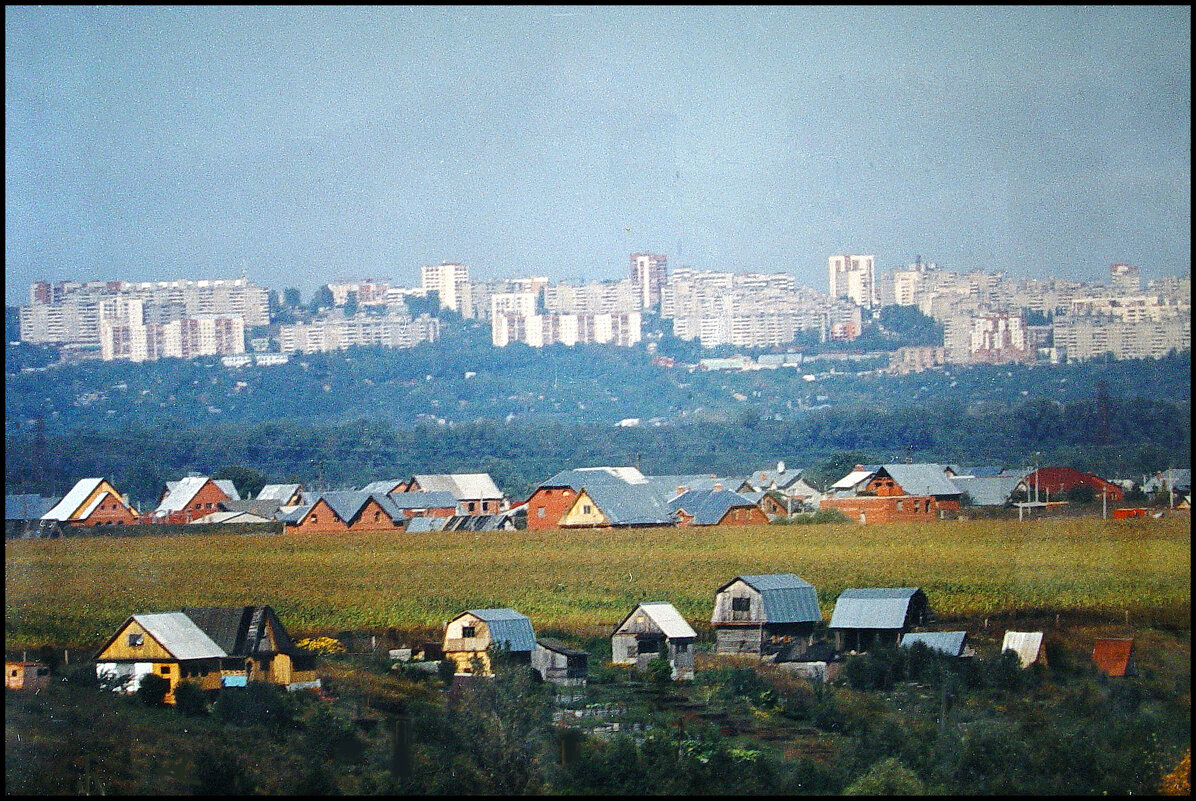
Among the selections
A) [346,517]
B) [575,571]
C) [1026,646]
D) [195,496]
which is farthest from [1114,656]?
[195,496]

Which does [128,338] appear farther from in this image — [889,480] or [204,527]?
[889,480]

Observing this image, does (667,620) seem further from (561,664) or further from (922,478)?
(922,478)

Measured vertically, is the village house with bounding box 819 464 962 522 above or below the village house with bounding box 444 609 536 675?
above

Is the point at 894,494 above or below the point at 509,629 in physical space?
above

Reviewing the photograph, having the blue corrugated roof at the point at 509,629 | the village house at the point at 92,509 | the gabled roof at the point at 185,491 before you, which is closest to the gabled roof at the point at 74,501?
the village house at the point at 92,509

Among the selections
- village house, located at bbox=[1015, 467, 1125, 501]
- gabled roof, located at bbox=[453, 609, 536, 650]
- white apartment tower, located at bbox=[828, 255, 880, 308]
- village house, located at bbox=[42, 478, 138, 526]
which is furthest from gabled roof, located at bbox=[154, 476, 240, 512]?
village house, located at bbox=[1015, 467, 1125, 501]

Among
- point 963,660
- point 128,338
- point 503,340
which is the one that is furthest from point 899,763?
point 128,338

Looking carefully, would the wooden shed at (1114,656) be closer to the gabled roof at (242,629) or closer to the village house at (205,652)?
the village house at (205,652)

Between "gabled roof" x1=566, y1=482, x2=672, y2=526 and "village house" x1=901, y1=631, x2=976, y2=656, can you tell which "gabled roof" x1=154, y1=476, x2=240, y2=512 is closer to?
"gabled roof" x1=566, y1=482, x2=672, y2=526
